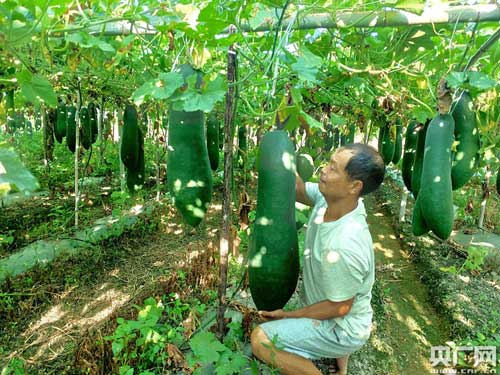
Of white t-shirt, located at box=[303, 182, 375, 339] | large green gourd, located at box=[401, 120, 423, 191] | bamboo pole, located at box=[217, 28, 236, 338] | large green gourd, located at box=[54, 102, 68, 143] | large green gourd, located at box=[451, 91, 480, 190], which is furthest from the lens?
large green gourd, located at box=[54, 102, 68, 143]

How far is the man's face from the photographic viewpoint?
1.95m

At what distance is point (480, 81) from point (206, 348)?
5.67 ft

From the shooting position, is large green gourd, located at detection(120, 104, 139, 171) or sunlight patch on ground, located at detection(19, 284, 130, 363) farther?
sunlight patch on ground, located at detection(19, 284, 130, 363)

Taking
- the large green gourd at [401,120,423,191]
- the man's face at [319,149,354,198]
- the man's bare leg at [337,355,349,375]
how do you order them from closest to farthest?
1. the man's face at [319,149,354,198]
2. the man's bare leg at [337,355,349,375]
3. the large green gourd at [401,120,423,191]

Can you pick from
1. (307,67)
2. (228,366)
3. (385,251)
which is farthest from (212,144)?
(385,251)

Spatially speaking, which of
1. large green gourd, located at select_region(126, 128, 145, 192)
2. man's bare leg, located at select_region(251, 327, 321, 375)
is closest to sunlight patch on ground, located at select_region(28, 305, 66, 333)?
large green gourd, located at select_region(126, 128, 145, 192)

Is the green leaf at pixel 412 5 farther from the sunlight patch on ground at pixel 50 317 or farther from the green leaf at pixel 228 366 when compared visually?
the sunlight patch on ground at pixel 50 317

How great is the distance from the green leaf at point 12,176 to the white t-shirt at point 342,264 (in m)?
1.47

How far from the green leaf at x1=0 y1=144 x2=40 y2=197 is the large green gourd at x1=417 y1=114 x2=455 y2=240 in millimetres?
1793

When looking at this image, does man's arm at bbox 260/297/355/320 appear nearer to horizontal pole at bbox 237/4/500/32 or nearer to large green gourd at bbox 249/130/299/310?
large green gourd at bbox 249/130/299/310

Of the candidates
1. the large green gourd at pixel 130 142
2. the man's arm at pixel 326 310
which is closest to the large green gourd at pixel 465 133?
the man's arm at pixel 326 310

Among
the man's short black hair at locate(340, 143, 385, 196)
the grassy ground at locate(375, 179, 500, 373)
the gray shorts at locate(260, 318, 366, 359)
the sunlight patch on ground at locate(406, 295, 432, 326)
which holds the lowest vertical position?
the sunlight patch on ground at locate(406, 295, 432, 326)

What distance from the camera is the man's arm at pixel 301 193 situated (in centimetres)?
236

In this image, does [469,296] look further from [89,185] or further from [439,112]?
[89,185]
